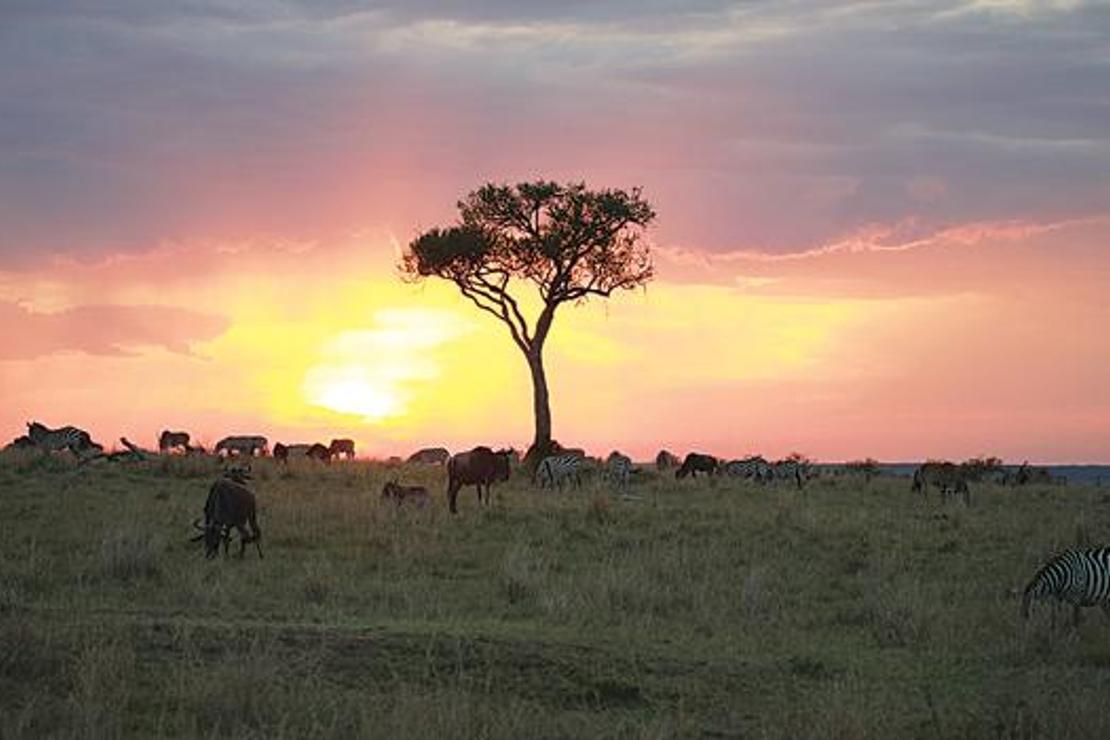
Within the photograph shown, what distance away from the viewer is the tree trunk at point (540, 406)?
52906 mm

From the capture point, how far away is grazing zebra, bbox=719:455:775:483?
53.7 metres

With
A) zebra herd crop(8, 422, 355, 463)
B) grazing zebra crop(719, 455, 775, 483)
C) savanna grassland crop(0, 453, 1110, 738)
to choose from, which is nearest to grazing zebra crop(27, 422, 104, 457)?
zebra herd crop(8, 422, 355, 463)

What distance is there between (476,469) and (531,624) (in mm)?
18500

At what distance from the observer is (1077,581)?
61.1ft

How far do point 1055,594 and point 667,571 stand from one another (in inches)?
250

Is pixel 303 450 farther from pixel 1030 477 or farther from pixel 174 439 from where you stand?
pixel 1030 477

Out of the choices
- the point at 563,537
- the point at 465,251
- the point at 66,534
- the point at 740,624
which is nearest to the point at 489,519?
the point at 563,537

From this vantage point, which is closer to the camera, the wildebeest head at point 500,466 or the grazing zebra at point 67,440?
the wildebeest head at point 500,466

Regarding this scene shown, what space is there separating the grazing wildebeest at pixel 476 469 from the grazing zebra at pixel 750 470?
57.3 ft

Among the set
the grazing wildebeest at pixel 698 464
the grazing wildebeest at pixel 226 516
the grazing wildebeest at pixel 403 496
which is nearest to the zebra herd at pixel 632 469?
the grazing wildebeest at pixel 698 464

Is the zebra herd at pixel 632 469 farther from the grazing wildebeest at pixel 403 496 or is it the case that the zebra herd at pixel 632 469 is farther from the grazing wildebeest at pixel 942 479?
the grazing wildebeest at pixel 403 496

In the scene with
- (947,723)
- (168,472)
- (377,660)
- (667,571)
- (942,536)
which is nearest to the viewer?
(947,723)

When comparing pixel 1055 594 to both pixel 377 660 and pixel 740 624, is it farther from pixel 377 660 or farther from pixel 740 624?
pixel 377 660

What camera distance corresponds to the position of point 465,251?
180 ft
